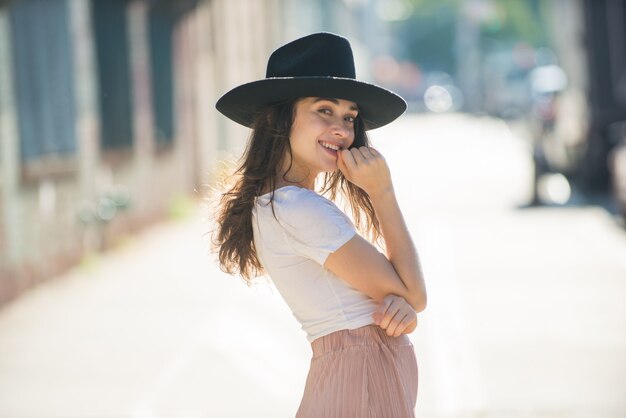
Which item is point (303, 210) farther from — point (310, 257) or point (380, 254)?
point (380, 254)

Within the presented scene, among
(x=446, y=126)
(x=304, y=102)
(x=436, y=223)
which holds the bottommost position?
(x=446, y=126)

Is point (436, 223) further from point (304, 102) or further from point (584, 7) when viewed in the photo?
point (304, 102)

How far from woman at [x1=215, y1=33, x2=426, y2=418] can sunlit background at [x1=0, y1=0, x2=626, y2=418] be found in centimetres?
45

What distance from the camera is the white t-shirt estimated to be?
3.00 meters

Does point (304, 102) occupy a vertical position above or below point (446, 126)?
above

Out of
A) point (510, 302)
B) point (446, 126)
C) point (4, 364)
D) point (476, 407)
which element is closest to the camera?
point (476, 407)

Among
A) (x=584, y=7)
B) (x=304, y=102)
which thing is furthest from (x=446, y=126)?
(x=304, y=102)

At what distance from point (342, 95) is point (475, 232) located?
1225 cm

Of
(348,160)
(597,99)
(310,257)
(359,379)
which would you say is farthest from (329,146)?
(597,99)

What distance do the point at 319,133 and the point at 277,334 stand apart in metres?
5.94

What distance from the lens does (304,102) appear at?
318 cm

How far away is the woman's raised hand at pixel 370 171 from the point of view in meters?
3.05

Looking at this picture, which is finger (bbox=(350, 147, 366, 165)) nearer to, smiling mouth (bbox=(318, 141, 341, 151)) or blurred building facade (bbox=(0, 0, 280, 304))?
smiling mouth (bbox=(318, 141, 341, 151))

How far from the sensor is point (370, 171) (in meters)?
3.05
